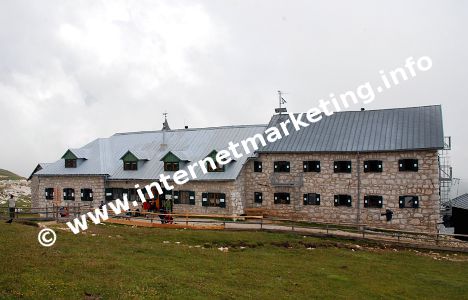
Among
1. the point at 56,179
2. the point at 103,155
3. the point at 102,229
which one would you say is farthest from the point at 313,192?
the point at 56,179

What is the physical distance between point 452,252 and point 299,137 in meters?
15.9

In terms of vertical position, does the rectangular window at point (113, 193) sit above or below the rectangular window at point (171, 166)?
below

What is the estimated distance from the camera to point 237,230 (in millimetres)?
28641

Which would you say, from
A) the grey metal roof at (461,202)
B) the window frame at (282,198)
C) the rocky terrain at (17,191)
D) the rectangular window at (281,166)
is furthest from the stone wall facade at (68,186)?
the grey metal roof at (461,202)

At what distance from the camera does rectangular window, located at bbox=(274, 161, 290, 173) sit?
1431 inches

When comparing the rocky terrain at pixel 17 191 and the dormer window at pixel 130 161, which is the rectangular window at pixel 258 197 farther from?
the rocky terrain at pixel 17 191

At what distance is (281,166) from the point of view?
120ft

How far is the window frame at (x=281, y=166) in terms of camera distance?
1428 inches

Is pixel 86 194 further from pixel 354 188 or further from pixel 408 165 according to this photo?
pixel 408 165

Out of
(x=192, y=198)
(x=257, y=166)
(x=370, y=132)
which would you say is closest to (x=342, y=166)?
(x=370, y=132)

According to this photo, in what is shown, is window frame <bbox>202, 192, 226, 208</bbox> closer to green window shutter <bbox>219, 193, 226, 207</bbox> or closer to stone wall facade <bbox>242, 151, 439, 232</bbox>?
green window shutter <bbox>219, 193, 226, 207</bbox>

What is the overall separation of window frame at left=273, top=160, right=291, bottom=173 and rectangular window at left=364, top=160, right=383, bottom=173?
647 cm

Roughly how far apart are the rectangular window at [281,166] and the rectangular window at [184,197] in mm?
7807

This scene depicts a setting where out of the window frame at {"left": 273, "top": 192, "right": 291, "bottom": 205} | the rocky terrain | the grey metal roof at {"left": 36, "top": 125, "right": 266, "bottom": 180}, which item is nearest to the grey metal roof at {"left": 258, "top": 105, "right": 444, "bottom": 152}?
the window frame at {"left": 273, "top": 192, "right": 291, "bottom": 205}
